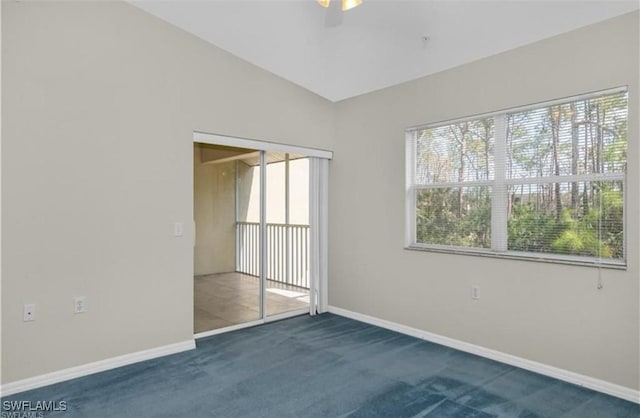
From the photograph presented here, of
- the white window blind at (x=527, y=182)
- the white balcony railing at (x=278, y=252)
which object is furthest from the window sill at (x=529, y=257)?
the white balcony railing at (x=278, y=252)

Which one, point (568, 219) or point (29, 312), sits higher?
point (568, 219)

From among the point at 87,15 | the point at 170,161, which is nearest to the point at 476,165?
the point at 170,161

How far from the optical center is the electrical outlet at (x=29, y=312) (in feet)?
8.95

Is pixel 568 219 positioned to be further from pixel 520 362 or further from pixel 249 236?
pixel 249 236

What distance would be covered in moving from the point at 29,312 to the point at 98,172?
112 centimetres

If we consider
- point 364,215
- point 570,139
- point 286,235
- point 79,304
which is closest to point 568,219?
point 570,139

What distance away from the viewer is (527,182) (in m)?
3.12

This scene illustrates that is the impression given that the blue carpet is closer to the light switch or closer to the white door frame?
the white door frame

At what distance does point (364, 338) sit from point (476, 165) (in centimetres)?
196

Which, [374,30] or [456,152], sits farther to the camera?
[456,152]

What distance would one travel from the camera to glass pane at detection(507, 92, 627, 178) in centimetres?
267

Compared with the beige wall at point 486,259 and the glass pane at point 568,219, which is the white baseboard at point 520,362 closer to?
the beige wall at point 486,259

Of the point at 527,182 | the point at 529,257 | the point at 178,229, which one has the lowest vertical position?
the point at 529,257

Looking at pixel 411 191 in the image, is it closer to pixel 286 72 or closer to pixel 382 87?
pixel 382 87
